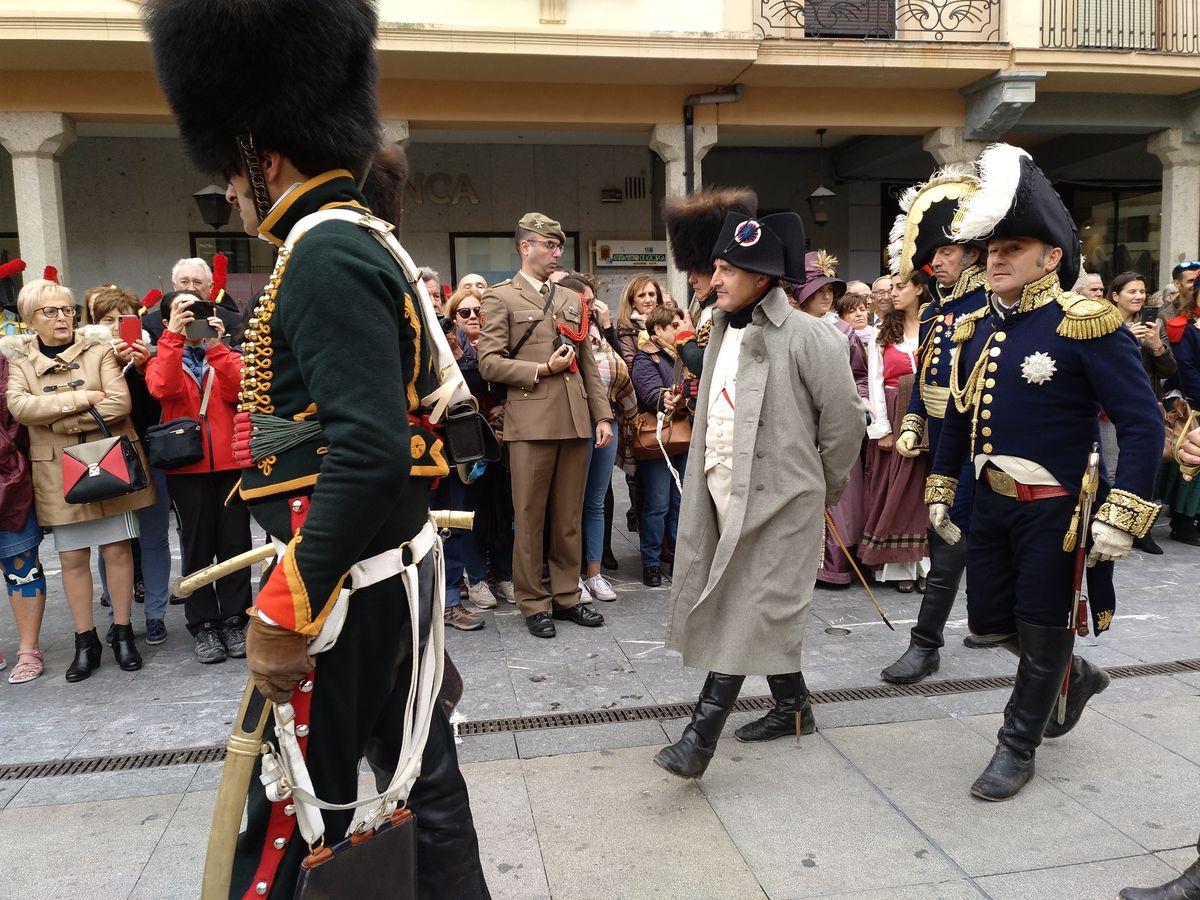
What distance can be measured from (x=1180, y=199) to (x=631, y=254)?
741 cm

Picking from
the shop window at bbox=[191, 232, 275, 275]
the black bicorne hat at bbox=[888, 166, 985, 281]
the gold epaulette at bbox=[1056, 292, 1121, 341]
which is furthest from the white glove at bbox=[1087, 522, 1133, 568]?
the shop window at bbox=[191, 232, 275, 275]

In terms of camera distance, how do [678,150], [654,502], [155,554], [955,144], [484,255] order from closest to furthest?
1. [155,554]
2. [654,502]
3. [678,150]
4. [955,144]
5. [484,255]

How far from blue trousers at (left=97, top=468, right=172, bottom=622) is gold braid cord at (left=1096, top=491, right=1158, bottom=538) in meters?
4.38

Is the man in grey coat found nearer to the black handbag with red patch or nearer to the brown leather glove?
the brown leather glove

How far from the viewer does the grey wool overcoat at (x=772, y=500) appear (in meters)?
3.30

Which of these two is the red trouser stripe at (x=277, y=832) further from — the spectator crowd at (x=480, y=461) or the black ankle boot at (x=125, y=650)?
the black ankle boot at (x=125, y=650)

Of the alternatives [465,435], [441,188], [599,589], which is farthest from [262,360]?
[441,188]

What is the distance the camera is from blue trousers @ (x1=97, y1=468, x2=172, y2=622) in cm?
496

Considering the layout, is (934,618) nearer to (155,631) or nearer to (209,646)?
(209,646)

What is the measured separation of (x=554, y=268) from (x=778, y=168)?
1072 cm

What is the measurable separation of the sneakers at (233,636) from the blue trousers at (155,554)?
1.30 ft

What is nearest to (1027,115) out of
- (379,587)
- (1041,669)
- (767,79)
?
(767,79)

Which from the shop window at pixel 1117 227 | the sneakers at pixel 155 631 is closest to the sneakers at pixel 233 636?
the sneakers at pixel 155 631

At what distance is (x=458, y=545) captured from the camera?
548 centimetres
